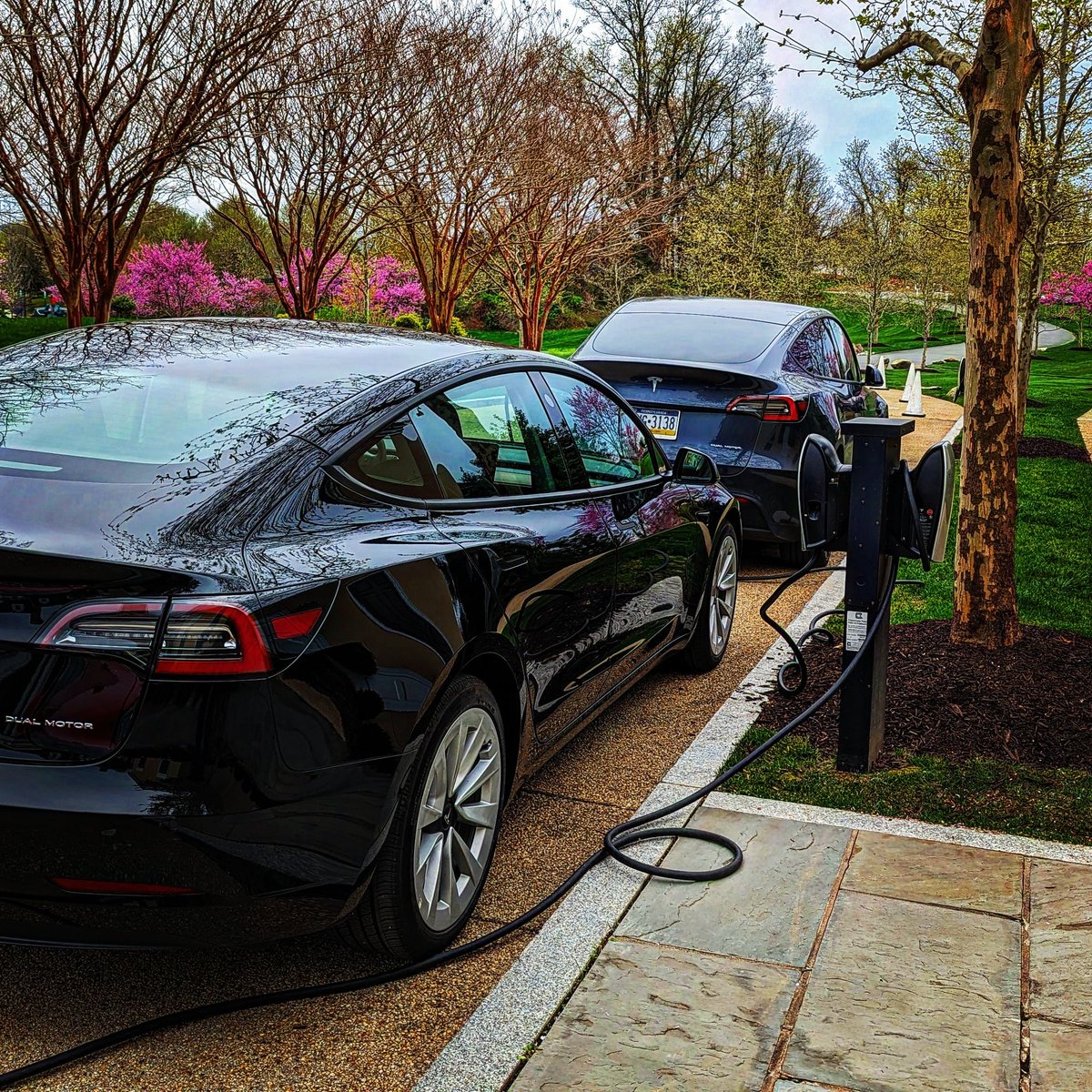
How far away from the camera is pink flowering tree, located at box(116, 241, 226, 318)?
4362cm

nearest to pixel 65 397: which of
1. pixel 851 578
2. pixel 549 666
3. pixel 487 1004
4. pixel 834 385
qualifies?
pixel 549 666

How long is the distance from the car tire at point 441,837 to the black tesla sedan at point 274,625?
0.01 m

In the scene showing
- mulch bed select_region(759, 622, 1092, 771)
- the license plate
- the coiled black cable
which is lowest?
the coiled black cable

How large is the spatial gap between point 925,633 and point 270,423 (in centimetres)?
396

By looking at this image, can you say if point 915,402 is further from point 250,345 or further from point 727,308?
point 250,345

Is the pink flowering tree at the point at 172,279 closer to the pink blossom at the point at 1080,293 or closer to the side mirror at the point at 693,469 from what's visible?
the pink blossom at the point at 1080,293

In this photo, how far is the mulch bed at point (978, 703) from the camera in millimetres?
4734

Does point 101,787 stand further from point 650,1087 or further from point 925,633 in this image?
point 925,633

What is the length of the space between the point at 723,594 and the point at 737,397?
206 centimetres

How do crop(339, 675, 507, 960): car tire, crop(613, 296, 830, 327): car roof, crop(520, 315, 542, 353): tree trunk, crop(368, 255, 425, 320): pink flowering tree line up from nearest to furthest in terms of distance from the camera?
crop(339, 675, 507, 960): car tire < crop(613, 296, 830, 327): car roof < crop(520, 315, 542, 353): tree trunk < crop(368, 255, 425, 320): pink flowering tree

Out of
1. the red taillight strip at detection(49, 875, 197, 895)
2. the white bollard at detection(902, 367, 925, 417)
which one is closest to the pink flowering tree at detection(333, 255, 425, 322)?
the white bollard at detection(902, 367, 925, 417)

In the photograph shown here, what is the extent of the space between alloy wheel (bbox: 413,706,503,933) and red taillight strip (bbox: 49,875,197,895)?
26.6 inches

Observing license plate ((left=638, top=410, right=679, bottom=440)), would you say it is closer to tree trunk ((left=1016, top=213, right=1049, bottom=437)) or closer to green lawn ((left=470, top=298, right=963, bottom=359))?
tree trunk ((left=1016, top=213, right=1049, bottom=437))

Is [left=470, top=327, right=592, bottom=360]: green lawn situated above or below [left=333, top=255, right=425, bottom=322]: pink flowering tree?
below
